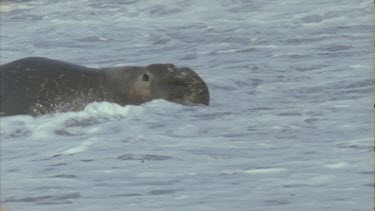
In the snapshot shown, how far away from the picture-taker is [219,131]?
24.9ft

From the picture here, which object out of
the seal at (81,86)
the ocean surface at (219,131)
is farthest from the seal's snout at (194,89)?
the ocean surface at (219,131)

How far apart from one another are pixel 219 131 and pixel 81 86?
1.51 meters

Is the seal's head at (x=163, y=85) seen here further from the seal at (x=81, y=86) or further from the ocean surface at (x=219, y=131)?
the ocean surface at (x=219, y=131)

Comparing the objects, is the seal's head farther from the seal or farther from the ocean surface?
the ocean surface

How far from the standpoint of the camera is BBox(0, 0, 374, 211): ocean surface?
561 cm

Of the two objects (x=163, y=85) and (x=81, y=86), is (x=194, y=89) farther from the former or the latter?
(x=81, y=86)

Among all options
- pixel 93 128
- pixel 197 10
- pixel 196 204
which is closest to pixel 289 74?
pixel 93 128

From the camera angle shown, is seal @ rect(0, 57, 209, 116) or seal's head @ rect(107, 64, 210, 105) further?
seal's head @ rect(107, 64, 210, 105)

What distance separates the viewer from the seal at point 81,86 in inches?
329

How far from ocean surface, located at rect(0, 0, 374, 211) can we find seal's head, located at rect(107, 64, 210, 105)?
14cm

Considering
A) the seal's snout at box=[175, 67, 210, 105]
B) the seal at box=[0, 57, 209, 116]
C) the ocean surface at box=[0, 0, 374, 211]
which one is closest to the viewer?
the ocean surface at box=[0, 0, 374, 211]

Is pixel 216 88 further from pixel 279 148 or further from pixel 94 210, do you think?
pixel 94 210

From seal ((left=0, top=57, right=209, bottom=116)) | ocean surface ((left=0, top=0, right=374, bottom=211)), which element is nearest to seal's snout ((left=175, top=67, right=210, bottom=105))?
seal ((left=0, top=57, right=209, bottom=116))

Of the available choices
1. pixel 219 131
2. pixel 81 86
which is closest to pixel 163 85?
pixel 81 86
